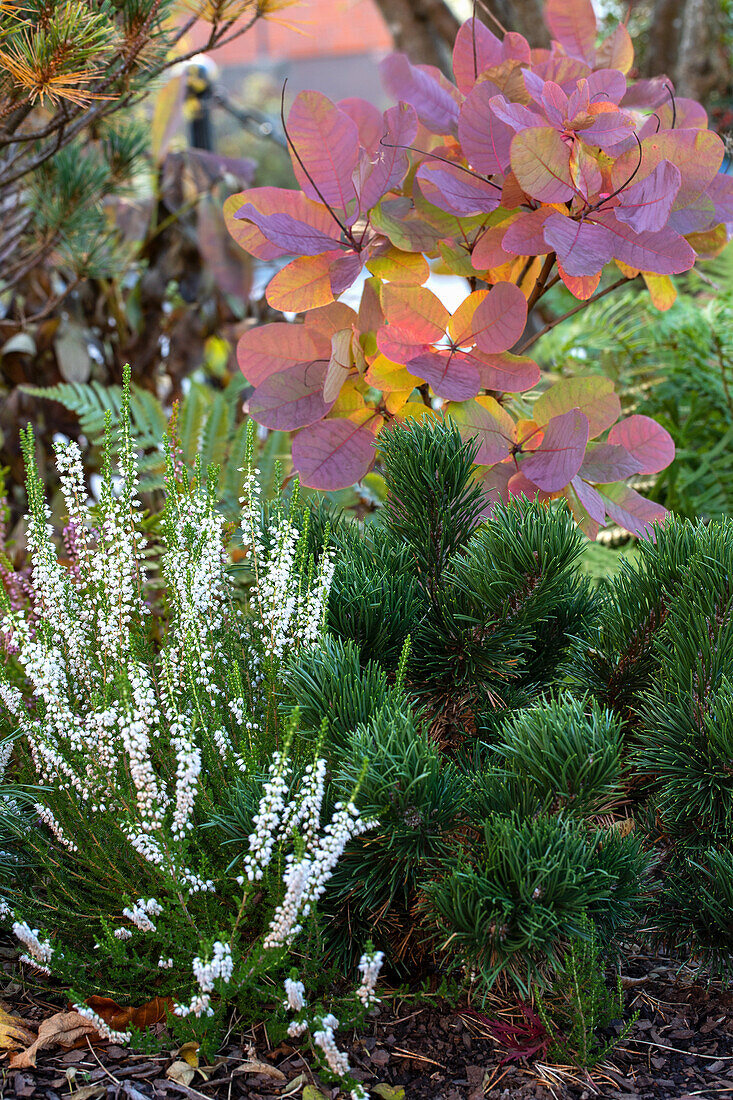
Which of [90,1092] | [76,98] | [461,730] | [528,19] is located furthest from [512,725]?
[528,19]

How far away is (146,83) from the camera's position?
2398 millimetres

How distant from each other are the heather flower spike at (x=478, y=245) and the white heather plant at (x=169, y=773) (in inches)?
12.7

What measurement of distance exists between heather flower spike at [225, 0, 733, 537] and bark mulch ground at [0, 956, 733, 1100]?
798mm

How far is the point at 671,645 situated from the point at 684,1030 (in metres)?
0.56

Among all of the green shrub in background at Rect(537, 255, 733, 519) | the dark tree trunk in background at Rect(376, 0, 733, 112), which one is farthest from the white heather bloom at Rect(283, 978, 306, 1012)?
the dark tree trunk in background at Rect(376, 0, 733, 112)

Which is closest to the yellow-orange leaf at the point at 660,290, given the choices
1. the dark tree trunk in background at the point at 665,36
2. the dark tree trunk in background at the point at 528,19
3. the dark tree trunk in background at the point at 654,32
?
the dark tree trunk in background at the point at 654,32

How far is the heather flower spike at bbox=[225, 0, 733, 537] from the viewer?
1.57m

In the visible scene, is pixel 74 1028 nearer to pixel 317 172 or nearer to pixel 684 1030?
pixel 684 1030

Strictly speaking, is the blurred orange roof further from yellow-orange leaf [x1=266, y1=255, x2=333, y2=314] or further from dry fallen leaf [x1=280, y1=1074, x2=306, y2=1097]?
dry fallen leaf [x1=280, y1=1074, x2=306, y2=1097]

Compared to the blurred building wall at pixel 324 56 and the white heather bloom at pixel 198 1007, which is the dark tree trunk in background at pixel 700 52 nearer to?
the white heather bloom at pixel 198 1007

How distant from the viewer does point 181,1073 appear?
1194 millimetres

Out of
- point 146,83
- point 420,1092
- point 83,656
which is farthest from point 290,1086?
point 146,83

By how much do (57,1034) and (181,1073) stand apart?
0.68 feet

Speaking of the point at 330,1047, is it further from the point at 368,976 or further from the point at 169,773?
the point at 169,773
